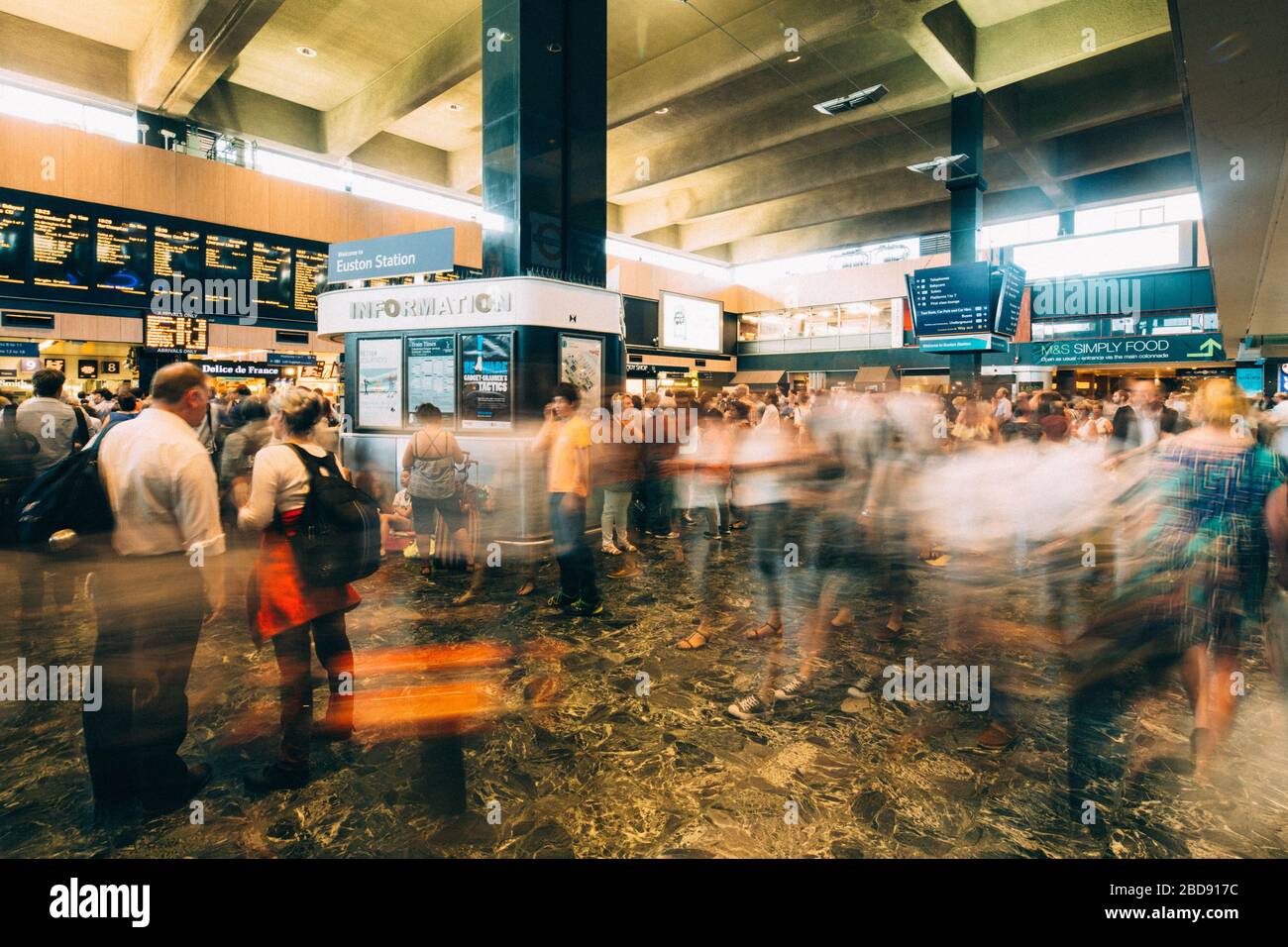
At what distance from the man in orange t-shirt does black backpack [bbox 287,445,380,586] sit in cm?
234

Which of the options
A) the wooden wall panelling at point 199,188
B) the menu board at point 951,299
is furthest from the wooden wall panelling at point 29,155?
the menu board at point 951,299

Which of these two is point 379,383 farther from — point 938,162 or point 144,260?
point 938,162

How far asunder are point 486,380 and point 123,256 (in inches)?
366

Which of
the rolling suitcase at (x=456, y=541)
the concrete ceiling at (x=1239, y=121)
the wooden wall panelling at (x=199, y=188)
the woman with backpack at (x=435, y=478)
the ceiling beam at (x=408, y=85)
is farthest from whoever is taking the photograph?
the wooden wall panelling at (x=199, y=188)

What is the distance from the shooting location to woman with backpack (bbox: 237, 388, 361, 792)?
9.01ft

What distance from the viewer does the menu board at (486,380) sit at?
22.5ft

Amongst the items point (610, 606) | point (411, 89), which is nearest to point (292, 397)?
point (610, 606)

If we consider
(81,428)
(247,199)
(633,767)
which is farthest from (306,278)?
(633,767)

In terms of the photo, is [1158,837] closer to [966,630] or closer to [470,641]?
[966,630]

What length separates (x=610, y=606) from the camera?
5.43m

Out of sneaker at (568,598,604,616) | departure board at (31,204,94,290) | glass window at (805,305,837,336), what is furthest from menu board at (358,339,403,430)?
glass window at (805,305,837,336)

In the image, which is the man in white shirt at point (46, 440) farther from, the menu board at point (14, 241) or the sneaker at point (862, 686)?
the menu board at point (14, 241)

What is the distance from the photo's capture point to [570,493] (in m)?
5.07

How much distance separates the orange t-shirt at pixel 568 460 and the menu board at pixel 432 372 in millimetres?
2632
